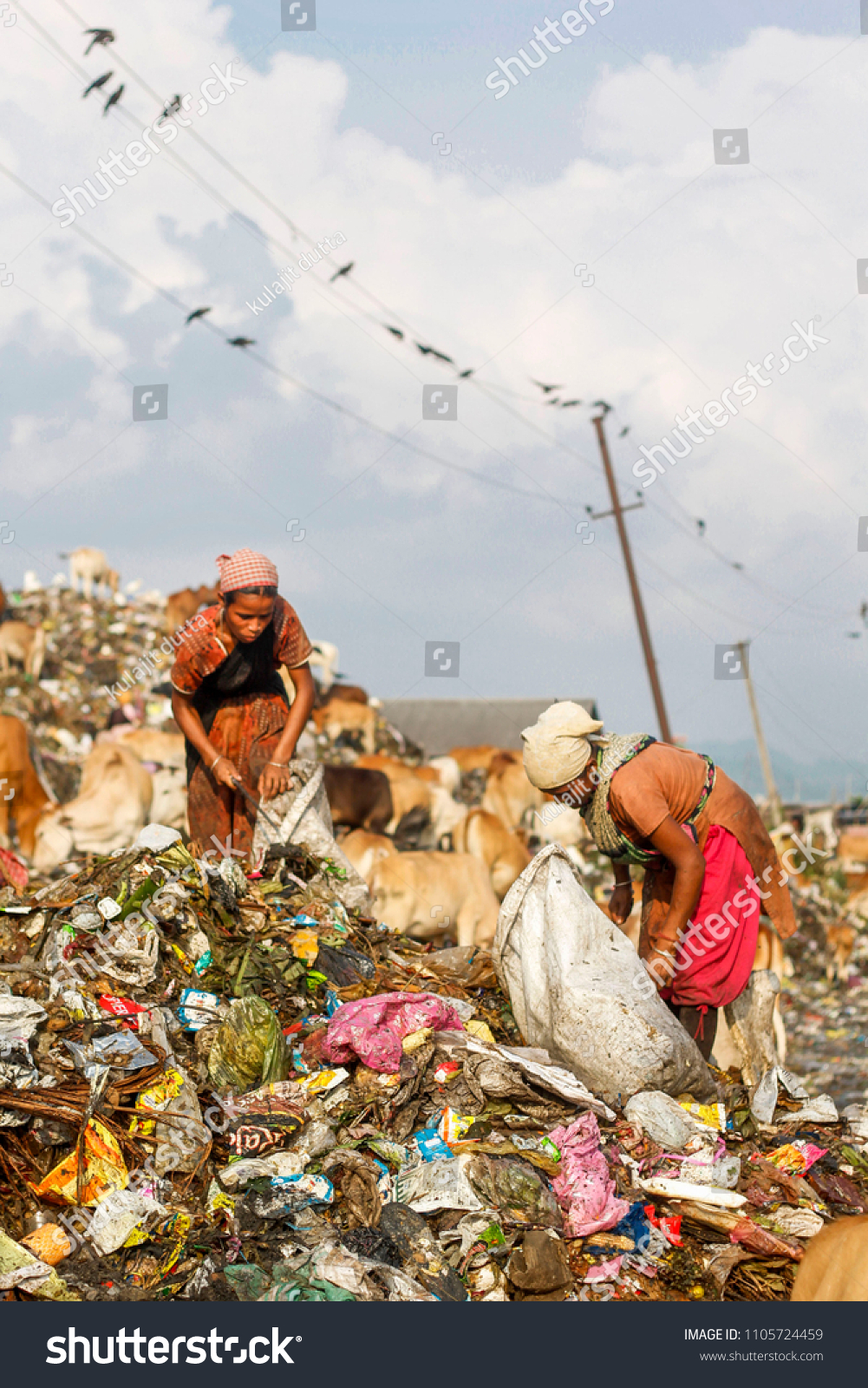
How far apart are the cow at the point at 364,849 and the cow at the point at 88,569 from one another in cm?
1330

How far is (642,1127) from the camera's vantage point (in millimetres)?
3801

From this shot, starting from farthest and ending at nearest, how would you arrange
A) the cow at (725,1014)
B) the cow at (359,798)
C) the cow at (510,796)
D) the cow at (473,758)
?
the cow at (473,758) → the cow at (510,796) → the cow at (359,798) → the cow at (725,1014)

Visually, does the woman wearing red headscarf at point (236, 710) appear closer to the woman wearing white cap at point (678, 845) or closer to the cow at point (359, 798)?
the woman wearing white cap at point (678, 845)

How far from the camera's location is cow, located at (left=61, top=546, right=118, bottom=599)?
72.0 ft

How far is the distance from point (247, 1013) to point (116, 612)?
1897 centimetres

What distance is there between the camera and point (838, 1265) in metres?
2.37

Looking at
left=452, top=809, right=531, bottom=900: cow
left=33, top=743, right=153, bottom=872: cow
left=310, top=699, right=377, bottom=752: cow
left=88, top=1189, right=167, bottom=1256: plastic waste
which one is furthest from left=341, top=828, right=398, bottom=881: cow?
left=310, top=699, right=377, bottom=752: cow

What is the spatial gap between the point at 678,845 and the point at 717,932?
57cm

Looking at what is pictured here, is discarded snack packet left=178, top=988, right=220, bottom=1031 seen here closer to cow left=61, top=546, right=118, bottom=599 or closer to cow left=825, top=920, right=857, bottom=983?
cow left=825, top=920, right=857, bottom=983

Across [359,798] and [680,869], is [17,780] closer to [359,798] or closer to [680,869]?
[359,798]

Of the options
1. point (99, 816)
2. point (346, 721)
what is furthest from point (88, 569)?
point (99, 816)

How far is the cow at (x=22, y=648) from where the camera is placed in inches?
726

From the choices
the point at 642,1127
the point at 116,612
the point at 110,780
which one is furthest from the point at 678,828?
the point at 116,612

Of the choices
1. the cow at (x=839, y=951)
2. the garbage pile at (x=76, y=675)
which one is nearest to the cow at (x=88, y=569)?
the garbage pile at (x=76, y=675)
